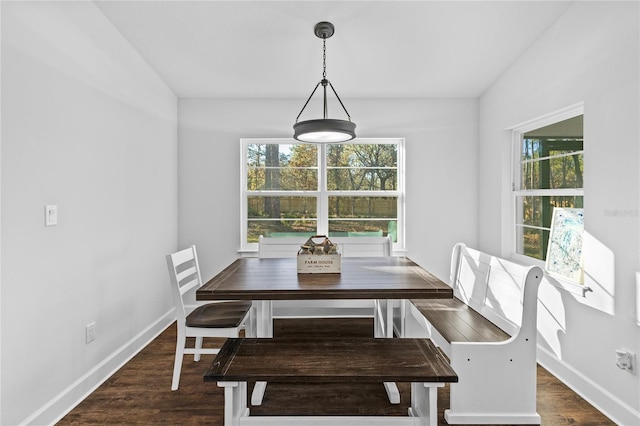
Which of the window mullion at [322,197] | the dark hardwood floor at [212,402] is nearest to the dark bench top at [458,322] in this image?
the dark hardwood floor at [212,402]

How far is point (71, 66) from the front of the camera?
2143 mm

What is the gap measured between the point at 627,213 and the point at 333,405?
192 centimetres

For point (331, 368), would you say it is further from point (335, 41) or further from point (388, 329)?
point (335, 41)

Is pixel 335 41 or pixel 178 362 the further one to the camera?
pixel 335 41

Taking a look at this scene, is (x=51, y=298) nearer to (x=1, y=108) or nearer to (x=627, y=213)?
(x=1, y=108)

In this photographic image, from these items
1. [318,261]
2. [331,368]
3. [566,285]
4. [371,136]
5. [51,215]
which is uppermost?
[371,136]

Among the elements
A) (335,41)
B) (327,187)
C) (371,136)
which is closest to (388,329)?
(327,187)

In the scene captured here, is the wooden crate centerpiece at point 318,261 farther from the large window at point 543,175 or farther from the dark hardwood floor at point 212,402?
the large window at point 543,175

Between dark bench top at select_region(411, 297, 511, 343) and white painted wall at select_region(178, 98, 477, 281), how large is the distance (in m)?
1.26

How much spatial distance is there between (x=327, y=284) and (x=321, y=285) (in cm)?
4

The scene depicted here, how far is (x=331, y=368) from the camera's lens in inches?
66.4

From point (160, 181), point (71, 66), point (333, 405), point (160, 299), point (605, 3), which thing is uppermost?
point (605, 3)

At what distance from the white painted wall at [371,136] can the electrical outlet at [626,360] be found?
2.02m

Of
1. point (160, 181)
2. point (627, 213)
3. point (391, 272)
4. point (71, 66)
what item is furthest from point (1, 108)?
point (627, 213)
